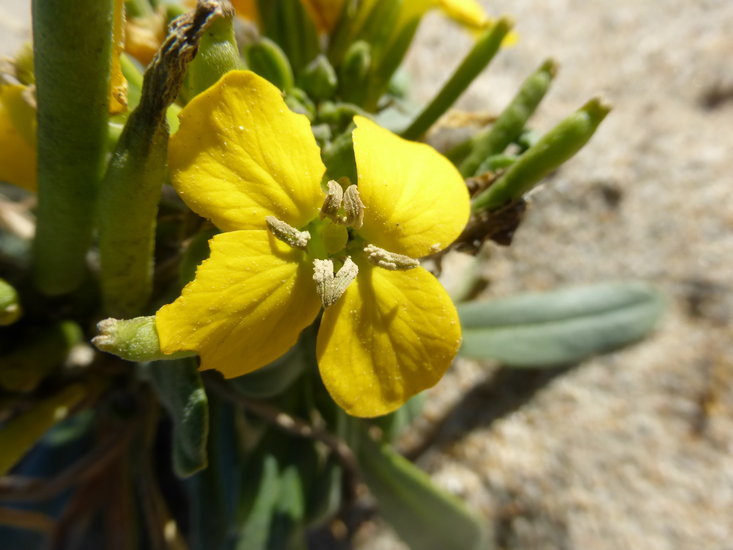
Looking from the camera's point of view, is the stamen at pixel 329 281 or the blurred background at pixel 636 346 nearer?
the stamen at pixel 329 281

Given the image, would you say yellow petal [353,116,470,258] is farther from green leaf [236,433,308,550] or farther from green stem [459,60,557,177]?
green leaf [236,433,308,550]

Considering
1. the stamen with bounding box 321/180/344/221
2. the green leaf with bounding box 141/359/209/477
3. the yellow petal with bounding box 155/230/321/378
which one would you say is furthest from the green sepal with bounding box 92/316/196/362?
the stamen with bounding box 321/180/344/221

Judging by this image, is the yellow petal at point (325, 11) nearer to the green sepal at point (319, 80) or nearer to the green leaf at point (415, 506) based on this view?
the green sepal at point (319, 80)

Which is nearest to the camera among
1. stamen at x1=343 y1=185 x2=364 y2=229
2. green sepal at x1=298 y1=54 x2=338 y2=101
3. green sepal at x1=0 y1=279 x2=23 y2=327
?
stamen at x1=343 y1=185 x2=364 y2=229

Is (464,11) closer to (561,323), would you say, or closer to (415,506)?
(561,323)

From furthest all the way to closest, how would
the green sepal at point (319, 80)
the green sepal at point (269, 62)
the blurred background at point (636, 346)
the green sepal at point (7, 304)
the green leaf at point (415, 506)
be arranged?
the blurred background at point (636, 346) < the green leaf at point (415, 506) < the green sepal at point (319, 80) < the green sepal at point (269, 62) < the green sepal at point (7, 304)

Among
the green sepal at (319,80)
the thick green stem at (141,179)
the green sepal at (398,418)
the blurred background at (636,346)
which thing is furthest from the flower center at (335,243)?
the blurred background at (636,346)

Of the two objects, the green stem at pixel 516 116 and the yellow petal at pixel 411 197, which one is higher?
the green stem at pixel 516 116
